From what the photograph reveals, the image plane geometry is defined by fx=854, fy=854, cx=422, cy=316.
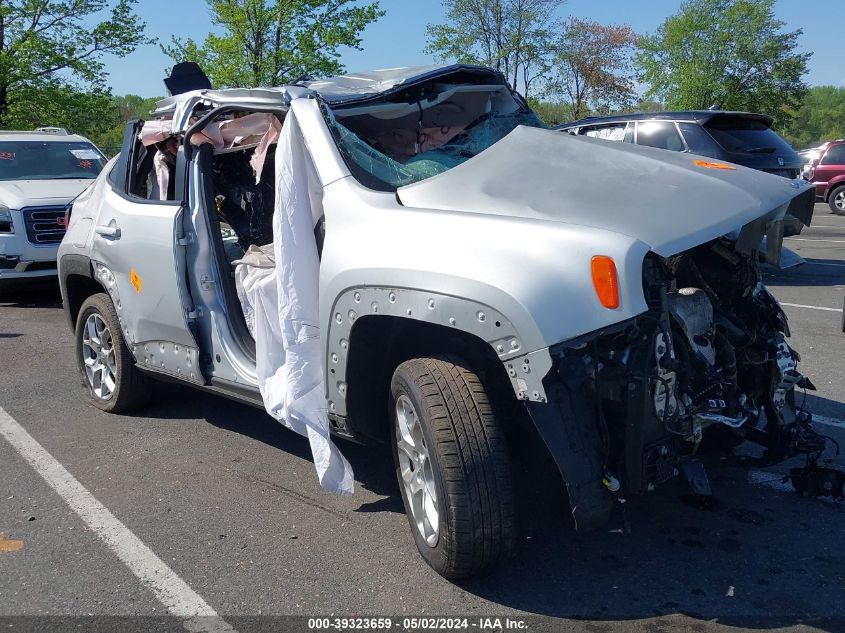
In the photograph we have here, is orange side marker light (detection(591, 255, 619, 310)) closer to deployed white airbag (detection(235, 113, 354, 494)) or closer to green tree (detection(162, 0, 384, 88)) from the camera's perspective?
deployed white airbag (detection(235, 113, 354, 494))

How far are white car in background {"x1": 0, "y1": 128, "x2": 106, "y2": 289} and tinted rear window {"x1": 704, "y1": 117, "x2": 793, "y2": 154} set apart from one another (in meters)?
7.39

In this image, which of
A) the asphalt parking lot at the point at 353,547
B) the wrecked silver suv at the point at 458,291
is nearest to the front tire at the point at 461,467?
the wrecked silver suv at the point at 458,291

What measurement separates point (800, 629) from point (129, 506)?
9.71 feet

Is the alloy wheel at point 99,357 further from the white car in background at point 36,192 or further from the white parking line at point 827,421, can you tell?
the white car in background at point 36,192

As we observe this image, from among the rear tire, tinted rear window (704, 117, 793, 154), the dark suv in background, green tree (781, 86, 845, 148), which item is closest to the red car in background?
the rear tire

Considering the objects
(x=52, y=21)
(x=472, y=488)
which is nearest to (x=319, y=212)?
(x=472, y=488)

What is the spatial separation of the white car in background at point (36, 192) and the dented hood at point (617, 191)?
7192mm

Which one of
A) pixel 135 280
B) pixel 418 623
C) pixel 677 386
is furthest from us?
pixel 135 280

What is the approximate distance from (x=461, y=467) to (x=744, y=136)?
810 centimetres

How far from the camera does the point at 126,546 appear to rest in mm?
3703

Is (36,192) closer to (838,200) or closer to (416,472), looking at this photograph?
(416,472)

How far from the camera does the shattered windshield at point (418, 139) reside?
381 centimetres

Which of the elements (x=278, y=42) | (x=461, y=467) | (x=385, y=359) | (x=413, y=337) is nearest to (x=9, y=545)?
(x=385, y=359)

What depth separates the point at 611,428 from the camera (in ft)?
10.2
